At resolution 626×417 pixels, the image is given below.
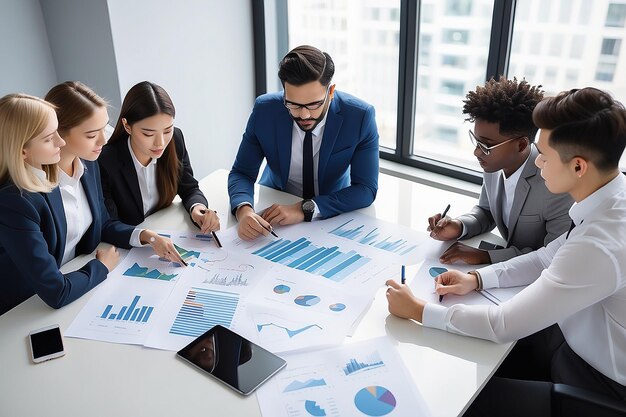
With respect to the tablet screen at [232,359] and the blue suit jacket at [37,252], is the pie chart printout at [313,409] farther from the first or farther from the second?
the blue suit jacket at [37,252]

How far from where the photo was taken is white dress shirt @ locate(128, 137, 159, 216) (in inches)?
75.7

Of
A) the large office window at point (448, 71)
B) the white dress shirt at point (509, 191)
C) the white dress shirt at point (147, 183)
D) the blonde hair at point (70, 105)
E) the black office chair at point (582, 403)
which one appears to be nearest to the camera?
the black office chair at point (582, 403)

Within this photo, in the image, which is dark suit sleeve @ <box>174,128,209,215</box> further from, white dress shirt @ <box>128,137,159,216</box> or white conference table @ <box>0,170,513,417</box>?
white conference table @ <box>0,170,513,417</box>

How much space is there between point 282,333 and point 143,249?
611mm

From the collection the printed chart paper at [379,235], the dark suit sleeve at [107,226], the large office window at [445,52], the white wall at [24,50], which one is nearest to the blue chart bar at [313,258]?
the printed chart paper at [379,235]

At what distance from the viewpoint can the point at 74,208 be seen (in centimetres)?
165

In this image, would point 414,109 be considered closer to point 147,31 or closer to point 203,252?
point 147,31

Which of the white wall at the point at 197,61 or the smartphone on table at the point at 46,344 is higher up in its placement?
the white wall at the point at 197,61

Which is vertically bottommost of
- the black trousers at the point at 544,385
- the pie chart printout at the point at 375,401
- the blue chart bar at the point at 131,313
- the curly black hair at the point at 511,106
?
the black trousers at the point at 544,385

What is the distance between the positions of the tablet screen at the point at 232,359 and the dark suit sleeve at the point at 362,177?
28.4 inches

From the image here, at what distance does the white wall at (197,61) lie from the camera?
2.64 metres

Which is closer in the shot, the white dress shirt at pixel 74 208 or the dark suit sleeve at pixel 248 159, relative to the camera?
the white dress shirt at pixel 74 208

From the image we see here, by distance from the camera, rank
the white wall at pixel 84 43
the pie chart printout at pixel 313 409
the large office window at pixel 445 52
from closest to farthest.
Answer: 1. the pie chart printout at pixel 313 409
2. the large office window at pixel 445 52
3. the white wall at pixel 84 43

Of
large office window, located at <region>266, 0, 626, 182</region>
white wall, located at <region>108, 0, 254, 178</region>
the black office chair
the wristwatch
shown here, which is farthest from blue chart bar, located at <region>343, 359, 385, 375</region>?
white wall, located at <region>108, 0, 254, 178</region>
